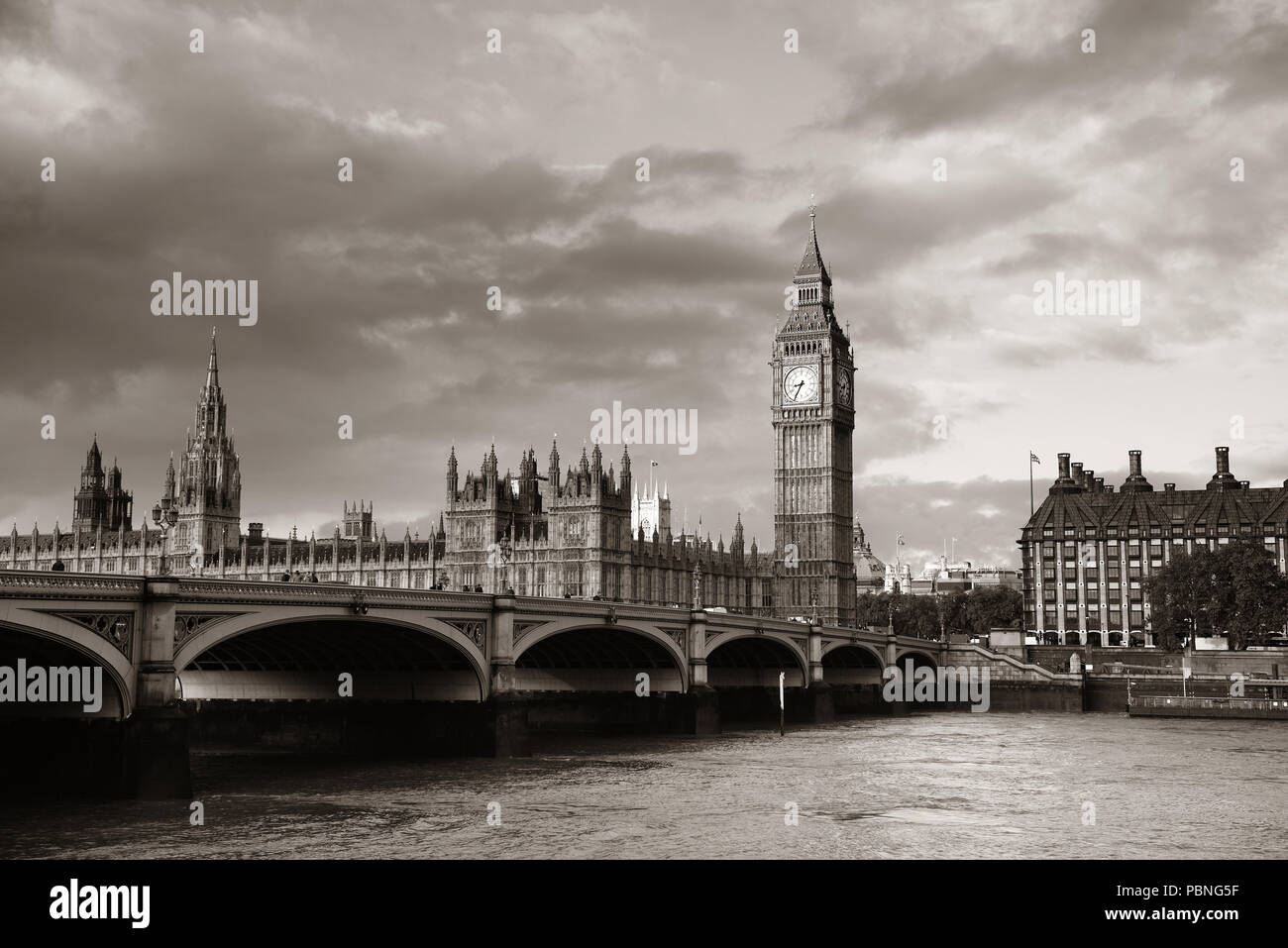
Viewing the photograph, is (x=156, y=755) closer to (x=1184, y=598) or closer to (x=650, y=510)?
(x=1184, y=598)

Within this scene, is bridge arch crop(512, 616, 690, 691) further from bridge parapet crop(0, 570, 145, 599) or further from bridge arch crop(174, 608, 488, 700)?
bridge parapet crop(0, 570, 145, 599)

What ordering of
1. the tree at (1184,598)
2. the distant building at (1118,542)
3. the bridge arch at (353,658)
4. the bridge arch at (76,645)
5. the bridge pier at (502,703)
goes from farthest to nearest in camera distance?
1. the distant building at (1118,542)
2. the tree at (1184,598)
3. the bridge pier at (502,703)
4. the bridge arch at (353,658)
5. the bridge arch at (76,645)

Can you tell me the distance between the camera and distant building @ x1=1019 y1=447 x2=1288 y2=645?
11488cm

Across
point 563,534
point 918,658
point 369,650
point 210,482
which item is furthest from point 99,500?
point 369,650

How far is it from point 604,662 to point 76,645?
31314 mm

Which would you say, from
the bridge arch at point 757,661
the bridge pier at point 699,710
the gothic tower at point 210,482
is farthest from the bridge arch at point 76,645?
the gothic tower at point 210,482

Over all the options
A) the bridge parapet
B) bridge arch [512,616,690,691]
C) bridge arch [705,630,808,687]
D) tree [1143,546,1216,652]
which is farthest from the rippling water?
tree [1143,546,1216,652]

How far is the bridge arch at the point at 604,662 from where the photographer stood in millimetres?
53781

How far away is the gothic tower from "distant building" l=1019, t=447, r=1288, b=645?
66629 mm

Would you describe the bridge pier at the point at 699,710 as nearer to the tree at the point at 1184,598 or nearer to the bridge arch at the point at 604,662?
the bridge arch at the point at 604,662

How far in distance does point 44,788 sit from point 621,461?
69180 millimetres

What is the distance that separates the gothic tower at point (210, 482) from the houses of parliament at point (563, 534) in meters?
0.12

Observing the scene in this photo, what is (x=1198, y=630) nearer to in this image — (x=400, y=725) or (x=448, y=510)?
(x=448, y=510)
